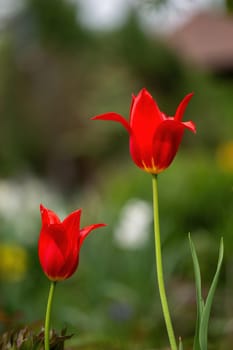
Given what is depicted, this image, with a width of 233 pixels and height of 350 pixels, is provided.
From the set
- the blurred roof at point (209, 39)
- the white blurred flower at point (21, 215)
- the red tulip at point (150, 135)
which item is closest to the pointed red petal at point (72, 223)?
the red tulip at point (150, 135)

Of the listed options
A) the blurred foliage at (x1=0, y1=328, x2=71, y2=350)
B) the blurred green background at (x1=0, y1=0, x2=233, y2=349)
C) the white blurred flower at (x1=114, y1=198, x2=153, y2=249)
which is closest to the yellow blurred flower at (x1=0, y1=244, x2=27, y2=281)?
the blurred green background at (x1=0, y1=0, x2=233, y2=349)

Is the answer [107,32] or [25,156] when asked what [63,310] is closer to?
[25,156]

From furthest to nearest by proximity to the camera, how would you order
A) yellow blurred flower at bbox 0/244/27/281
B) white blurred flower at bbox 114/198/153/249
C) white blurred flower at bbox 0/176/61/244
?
white blurred flower at bbox 0/176/61/244, white blurred flower at bbox 114/198/153/249, yellow blurred flower at bbox 0/244/27/281

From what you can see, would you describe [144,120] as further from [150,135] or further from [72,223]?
[72,223]

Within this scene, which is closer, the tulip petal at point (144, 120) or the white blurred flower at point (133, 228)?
the tulip petal at point (144, 120)

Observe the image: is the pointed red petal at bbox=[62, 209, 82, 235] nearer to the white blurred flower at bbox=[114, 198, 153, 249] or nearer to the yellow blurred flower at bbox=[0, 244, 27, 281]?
the yellow blurred flower at bbox=[0, 244, 27, 281]

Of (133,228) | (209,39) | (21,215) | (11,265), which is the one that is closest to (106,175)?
(209,39)

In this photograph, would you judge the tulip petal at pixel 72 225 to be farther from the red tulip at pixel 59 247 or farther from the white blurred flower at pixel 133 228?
the white blurred flower at pixel 133 228
